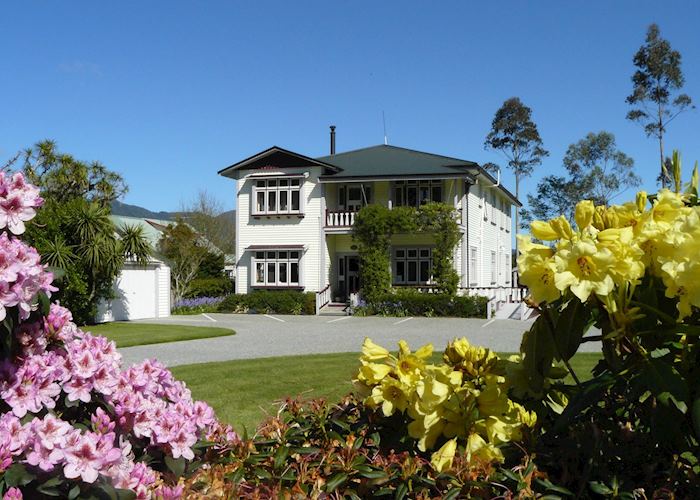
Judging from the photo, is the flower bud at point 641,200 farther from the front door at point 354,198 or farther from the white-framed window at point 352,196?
the front door at point 354,198

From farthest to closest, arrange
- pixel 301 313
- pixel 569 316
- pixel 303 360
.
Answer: pixel 301 313, pixel 303 360, pixel 569 316

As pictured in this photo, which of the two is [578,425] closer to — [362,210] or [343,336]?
[343,336]

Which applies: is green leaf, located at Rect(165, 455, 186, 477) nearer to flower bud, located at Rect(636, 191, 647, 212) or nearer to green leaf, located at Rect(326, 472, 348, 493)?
green leaf, located at Rect(326, 472, 348, 493)

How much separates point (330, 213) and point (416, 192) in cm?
403

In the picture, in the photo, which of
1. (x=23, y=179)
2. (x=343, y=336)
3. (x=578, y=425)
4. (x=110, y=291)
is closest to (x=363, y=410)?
(x=578, y=425)

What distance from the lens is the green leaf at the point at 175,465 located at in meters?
2.25

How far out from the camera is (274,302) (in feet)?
93.0

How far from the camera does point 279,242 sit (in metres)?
30.4

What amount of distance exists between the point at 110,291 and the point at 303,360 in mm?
12775

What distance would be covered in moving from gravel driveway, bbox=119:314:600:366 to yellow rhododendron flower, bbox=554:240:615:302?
37.4 ft

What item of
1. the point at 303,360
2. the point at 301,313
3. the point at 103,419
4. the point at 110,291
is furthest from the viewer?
the point at 301,313

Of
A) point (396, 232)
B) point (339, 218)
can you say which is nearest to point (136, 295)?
point (339, 218)

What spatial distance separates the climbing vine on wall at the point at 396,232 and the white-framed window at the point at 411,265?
1285mm

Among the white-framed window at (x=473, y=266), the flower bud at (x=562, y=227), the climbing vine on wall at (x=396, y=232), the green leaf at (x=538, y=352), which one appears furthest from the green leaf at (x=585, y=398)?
the white-framed window at (x=473, y=266)
